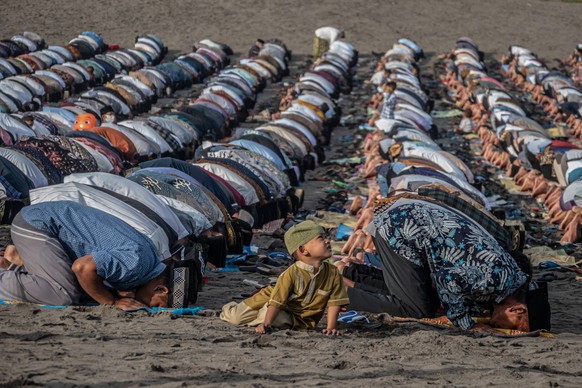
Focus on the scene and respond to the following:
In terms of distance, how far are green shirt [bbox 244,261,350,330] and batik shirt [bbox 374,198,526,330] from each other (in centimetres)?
79

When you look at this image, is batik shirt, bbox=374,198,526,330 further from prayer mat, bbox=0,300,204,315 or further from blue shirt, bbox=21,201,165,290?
blue shirt, bbox=21,201,165,290

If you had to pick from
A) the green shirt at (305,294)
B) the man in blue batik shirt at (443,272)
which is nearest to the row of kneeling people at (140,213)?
the green shirt at (305,294)

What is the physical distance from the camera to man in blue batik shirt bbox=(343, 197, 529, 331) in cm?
651

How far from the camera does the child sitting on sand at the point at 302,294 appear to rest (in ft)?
19.4

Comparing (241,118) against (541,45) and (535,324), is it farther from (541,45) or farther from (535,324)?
(541,45)

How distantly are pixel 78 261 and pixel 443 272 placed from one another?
230 centimetres

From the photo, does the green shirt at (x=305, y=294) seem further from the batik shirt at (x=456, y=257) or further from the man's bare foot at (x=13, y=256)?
the man's bare foot at (x=13, y=256)

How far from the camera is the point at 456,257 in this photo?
6.55 m

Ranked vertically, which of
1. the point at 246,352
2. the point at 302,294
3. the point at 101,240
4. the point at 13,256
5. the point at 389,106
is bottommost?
the point at 246,352

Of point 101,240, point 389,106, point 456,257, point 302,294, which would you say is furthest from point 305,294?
point 389,106

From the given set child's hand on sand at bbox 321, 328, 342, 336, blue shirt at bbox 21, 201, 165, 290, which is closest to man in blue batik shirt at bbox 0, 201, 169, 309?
blue shirt at bbox 21, 201, 165, 290

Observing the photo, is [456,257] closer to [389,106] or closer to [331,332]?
[331,332]

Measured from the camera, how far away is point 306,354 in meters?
5.29

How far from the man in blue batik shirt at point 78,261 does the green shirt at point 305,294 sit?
30.7 inches
